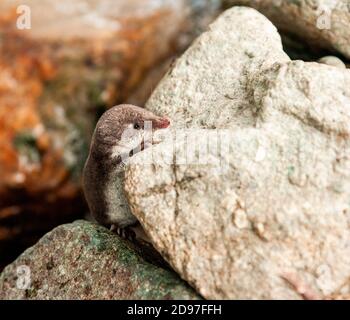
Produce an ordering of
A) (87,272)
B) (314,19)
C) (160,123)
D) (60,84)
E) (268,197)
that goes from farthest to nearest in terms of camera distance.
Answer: (60,84)
(314,19)
(160,123)
(87,272)
(268,197)

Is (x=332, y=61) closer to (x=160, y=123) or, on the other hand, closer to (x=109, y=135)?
(x=160, y=123)

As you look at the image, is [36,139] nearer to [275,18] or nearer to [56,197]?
[56,197]

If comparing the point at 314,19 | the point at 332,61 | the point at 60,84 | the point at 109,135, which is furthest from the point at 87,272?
the point at 60,84

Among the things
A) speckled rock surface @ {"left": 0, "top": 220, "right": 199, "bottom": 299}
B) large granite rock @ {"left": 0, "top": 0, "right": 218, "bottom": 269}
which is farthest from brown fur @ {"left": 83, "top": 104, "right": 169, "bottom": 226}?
large granite rock @ {"left": 0, "top": 0, "right": 218, "bottom": 269}

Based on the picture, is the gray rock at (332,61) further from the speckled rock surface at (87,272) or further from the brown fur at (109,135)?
the speckled rock surface at (87,272)

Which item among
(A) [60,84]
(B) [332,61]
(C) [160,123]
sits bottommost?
(A) [60,84]

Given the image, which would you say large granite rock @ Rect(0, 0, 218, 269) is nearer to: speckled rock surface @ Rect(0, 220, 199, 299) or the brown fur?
speckled rock surface @ Rect(0, 220, 199, 299)

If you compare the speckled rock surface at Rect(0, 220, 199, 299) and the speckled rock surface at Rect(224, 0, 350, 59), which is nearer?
the speckled rock surface at Rect(0, 220, 199, 299)

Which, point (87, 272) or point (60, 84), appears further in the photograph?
point (60, 84)
